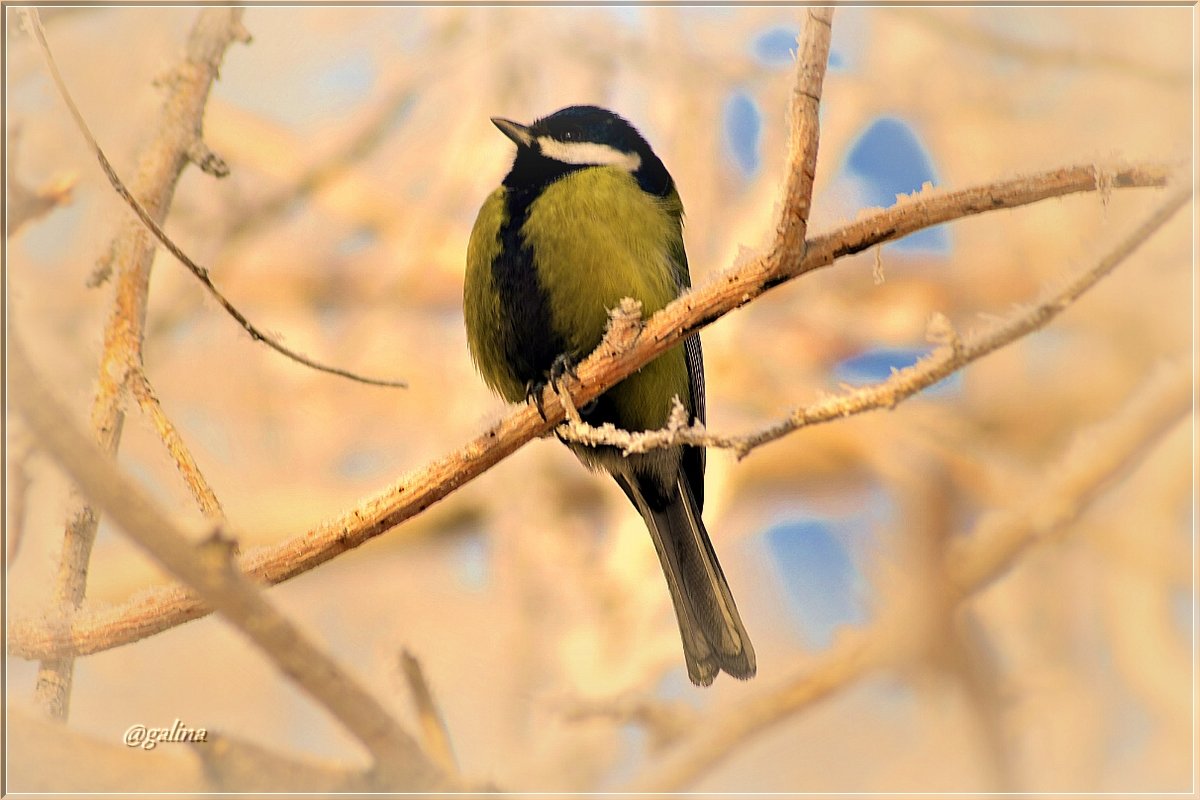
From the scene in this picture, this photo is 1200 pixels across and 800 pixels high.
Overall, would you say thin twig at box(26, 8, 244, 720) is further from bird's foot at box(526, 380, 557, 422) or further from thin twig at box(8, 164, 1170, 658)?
bird's foot at box(526, 380, 557, 422)

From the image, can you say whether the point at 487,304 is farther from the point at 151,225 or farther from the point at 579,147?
the point at 151,225

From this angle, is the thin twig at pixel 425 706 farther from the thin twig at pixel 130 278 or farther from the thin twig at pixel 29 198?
the thin twig at pixel 29 198

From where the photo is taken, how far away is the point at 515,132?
1.59m

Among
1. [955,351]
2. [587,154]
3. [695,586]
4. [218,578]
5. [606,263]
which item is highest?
[587,154]

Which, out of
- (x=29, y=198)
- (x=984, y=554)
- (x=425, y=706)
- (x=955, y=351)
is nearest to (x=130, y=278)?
(x=29, y=198)

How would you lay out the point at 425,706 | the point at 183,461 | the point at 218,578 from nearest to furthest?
the point at 218,578
the point at 425,706
the point at 183,461

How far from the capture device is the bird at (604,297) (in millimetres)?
1442

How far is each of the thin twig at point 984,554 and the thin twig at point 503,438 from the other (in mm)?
459

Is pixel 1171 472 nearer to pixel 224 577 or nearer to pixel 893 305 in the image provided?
pixel 893 305

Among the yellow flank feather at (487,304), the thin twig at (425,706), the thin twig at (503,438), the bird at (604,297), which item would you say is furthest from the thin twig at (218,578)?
the yellow flank feather at (487,304)

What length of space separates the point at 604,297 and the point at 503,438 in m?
0.32

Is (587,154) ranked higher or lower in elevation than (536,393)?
higher

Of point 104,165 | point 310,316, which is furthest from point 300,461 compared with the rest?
point 104,165

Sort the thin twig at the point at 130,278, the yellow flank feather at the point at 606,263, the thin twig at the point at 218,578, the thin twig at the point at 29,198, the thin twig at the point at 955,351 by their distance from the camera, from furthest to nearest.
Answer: the yellow flank feather at the point at 606,263 < the thin twig at the point at 29,198 < the thin twig at the point at 130,278 < the thin twig at the point at 955,351 < the thin twig at the point at 218,578
